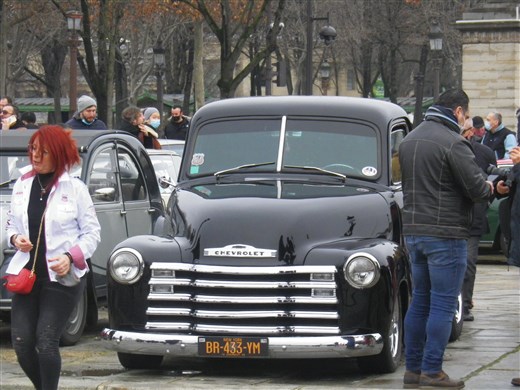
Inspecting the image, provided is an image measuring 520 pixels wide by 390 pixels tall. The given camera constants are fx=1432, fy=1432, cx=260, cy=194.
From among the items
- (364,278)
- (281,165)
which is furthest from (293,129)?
(364,278)

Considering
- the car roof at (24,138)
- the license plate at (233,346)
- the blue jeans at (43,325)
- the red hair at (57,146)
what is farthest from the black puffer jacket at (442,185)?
the car roof at (24,138)

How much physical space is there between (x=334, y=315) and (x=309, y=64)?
2978 cm

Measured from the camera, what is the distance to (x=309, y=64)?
129ft

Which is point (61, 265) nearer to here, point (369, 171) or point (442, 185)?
point (442, 185)

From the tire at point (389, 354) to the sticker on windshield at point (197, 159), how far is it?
214cm

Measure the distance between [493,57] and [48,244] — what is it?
30525mm

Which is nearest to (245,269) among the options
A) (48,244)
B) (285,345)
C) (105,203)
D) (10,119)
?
(285,345)

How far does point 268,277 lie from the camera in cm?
995

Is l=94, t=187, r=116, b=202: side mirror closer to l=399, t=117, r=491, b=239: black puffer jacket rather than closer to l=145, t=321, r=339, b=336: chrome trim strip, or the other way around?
l=145, t=321, r=339, b=336: chrome trim strip

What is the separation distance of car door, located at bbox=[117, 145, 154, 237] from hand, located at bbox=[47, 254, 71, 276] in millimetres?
5046

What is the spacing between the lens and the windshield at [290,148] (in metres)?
11.4

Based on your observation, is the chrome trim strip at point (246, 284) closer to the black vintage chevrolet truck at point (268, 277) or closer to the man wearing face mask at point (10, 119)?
the black vintage chevrolet truck at point (268, 277)

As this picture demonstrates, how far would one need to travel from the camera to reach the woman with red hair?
8.27 metres

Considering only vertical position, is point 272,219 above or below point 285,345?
above
